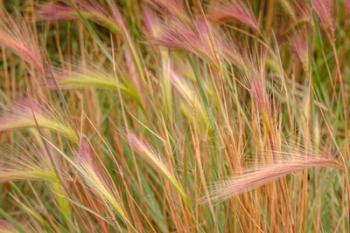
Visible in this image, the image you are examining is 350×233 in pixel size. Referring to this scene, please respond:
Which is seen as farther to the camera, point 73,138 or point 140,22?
point 140,22

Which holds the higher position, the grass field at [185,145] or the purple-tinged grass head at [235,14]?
the purple-tinged grass head at [235,14]

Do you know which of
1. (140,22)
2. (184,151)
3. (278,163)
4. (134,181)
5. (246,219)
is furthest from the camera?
(140,22)

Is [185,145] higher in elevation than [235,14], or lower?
lower

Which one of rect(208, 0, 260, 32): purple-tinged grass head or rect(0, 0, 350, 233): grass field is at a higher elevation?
rect(208, 0, 260, 32): purple-tinged grass head

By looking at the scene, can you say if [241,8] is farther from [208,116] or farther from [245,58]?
[208,116]

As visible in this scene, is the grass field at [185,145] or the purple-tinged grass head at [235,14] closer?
the grass field at [185,145]

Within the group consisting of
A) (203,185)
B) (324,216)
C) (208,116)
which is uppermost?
(208,116)

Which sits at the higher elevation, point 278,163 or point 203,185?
point 278,163

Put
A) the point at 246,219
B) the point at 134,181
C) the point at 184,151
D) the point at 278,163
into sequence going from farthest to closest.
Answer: the point at 134,181
the point at 184,151
the point at 246,219
the point at 278,163

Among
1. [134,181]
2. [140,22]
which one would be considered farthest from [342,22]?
[134,181]

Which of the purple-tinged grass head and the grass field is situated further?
the purple-tinged grass head

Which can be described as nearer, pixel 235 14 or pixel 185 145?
pixel 185 145
